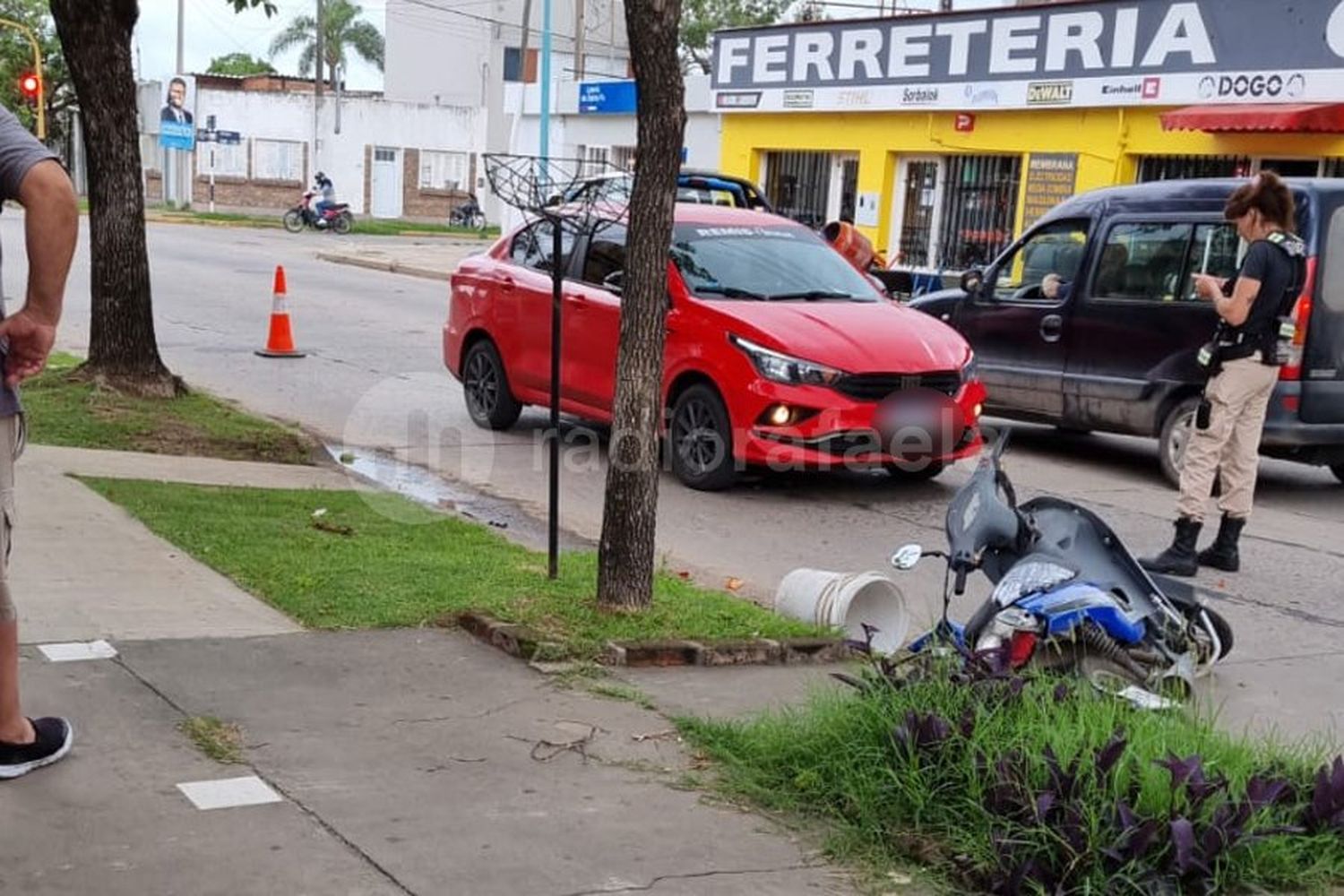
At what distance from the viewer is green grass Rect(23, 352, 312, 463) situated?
9711mm

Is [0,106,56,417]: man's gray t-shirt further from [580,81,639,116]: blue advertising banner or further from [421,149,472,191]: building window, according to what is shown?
[421,149,472,191]: building window

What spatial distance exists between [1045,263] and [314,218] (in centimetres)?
3568

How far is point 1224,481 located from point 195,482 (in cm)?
577

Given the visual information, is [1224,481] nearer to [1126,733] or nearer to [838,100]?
[1126,733]

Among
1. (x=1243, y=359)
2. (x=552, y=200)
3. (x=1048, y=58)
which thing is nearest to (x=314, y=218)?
(x=1048, y=58)

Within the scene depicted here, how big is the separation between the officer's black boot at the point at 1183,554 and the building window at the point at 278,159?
171 feet

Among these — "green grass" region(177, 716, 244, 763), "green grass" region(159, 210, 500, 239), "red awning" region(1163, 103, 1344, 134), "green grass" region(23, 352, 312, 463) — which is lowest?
"green grass" region(23, 352, 312, 463)

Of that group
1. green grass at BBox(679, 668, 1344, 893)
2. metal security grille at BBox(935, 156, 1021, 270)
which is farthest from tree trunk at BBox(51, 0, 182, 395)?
metal security grille at BBox(935, 156, 1021, 270)

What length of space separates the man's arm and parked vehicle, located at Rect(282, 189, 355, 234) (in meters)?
40.9

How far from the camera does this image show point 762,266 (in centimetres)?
1028

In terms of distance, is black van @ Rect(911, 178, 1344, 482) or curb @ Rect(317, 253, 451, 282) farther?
curb @ Rect(317, 253, 451, 282)

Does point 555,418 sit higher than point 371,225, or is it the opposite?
point 555,418

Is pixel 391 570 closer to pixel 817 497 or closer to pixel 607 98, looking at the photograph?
pixel 817 497

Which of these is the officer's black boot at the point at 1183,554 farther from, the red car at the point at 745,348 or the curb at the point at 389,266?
the curb at the point at 389,266
